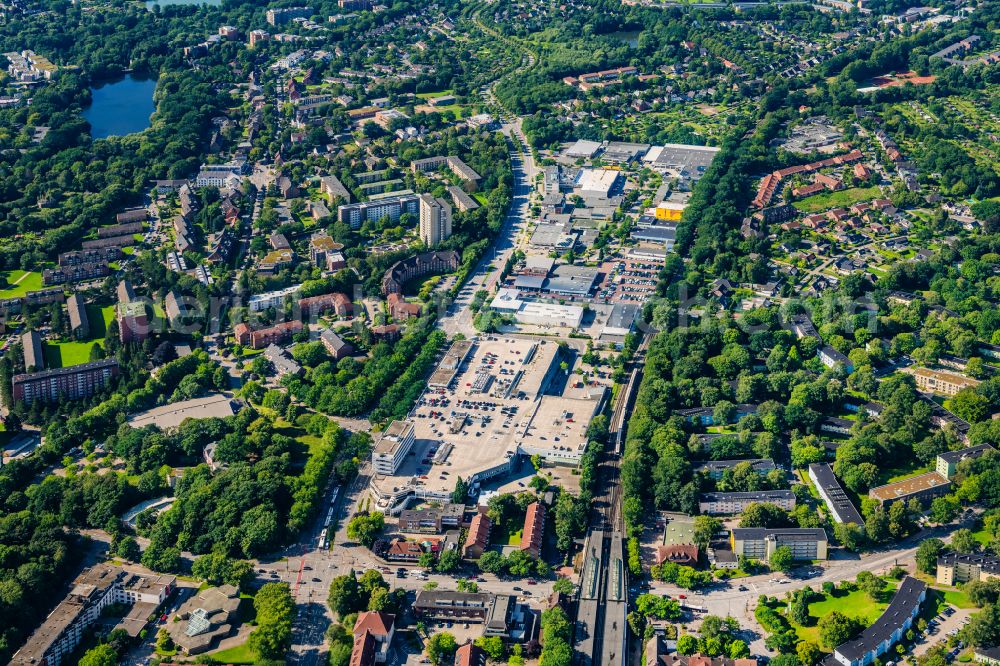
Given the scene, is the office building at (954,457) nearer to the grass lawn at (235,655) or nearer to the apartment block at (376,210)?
the grass lawn at (235,655)

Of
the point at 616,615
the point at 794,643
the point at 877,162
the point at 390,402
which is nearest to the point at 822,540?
the point at 794,643

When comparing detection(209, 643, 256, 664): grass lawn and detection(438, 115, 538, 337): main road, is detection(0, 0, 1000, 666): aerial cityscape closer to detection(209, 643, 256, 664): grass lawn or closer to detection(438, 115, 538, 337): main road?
detection(209, 643, 256, 664): grass lawn

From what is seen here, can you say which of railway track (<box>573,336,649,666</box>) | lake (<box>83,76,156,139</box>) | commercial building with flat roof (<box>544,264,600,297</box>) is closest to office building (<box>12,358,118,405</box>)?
commercial building with flat roof (<box>544,264,600,297</box>)

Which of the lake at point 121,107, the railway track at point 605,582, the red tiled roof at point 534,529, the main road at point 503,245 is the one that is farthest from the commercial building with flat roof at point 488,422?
the lake at point 121,107

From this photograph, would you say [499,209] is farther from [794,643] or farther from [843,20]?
[843,20]

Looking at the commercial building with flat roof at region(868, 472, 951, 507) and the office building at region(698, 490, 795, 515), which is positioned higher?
the commercial building with flat roof at region(868, 472, 951, 507)

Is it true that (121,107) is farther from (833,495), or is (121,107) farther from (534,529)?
(833,495)
